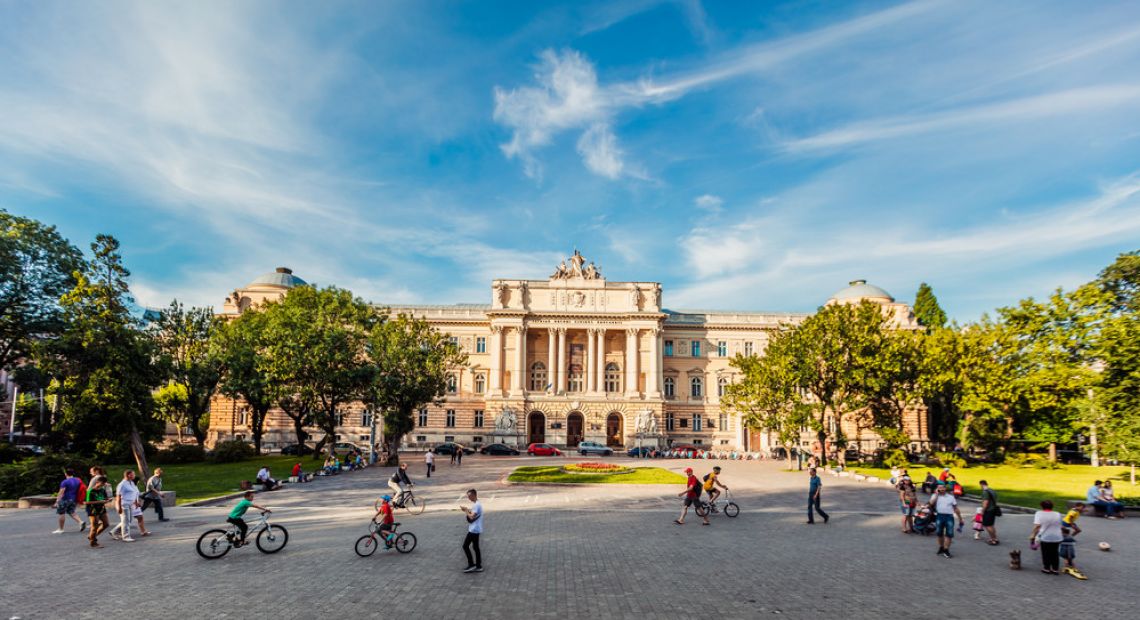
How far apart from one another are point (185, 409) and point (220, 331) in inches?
399

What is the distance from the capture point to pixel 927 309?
255 ft

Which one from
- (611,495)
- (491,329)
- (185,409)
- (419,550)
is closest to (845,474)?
(611,495)

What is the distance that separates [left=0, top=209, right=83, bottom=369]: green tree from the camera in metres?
38.2

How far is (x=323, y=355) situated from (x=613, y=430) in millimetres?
38697

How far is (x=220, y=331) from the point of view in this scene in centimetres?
5062

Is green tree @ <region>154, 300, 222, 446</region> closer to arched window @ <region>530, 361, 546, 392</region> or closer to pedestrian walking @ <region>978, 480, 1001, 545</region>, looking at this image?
arched window @ <region>530, 361, 546, 392</region>

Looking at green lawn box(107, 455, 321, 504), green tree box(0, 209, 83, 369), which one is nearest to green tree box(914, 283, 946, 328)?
green lawn box(107, 455, 321, 504)

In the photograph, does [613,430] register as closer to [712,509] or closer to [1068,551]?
[712,509]

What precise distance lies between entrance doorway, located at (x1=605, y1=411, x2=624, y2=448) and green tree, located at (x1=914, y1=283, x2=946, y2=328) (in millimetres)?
39621

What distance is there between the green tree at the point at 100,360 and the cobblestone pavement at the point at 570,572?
250 inches

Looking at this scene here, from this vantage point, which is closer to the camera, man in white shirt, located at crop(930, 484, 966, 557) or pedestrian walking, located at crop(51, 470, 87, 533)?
man in white shirt, located at crop(930, 484, 966, 557)

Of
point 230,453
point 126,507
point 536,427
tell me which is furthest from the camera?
point 536,427

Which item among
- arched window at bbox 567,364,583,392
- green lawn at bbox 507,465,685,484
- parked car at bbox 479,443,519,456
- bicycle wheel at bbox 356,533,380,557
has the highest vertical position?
arched window at bbox 567,364,583,392

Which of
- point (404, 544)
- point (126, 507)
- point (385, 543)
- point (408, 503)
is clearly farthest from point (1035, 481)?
point (126, 507)
